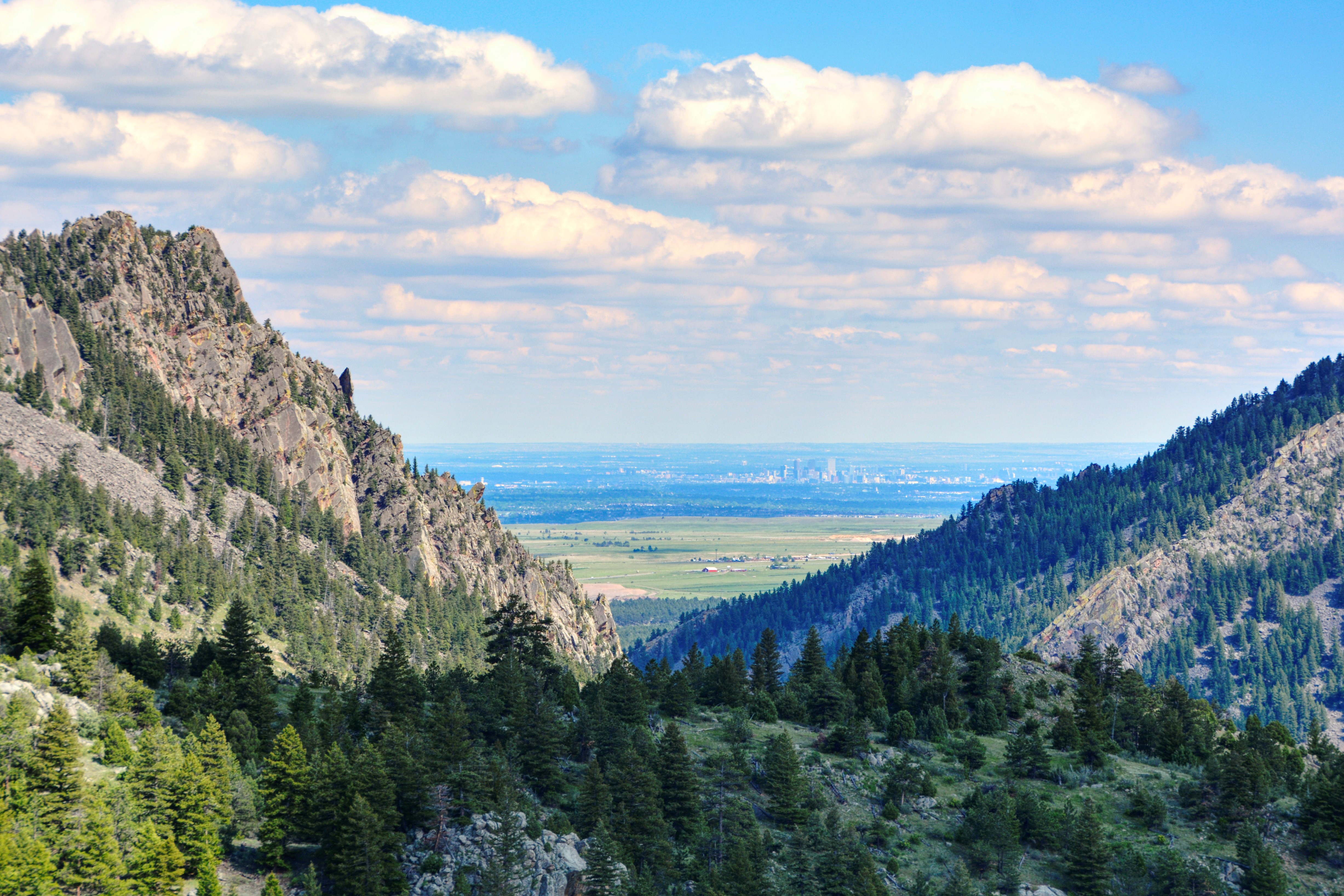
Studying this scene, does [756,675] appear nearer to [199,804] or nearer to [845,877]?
[845,877]

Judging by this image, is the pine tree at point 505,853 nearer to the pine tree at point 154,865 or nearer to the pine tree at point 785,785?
the pine tree at point 154,865

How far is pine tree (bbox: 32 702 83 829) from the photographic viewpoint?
89.4 metres

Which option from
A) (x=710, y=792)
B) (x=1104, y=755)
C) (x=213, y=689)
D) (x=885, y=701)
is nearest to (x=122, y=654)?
(x=213, y=689)

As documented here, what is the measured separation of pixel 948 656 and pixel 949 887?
49.1 m

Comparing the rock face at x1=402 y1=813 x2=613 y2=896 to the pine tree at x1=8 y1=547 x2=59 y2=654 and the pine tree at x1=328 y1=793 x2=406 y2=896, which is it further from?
the pine tree at x1=8 y1=547 x2=59 y2=654

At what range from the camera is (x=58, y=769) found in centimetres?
9081

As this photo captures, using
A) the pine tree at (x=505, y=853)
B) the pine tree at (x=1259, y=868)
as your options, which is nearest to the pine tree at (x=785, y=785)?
the pine tree at (x=505, y=853)

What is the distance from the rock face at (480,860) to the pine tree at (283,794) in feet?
29.5

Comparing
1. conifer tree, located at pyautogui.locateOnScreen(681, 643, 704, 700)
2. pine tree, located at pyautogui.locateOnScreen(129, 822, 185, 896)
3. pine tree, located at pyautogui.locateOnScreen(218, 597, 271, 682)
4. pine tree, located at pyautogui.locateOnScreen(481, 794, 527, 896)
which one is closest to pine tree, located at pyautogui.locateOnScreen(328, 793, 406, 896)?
pine tree, located at pyautogui.locateOnScreen(481, 794, 527, 896)

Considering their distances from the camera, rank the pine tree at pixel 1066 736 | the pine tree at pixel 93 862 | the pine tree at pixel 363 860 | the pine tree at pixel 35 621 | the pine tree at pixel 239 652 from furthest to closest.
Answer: the pine tree at pixel 1066 736 < the pine tree at pixel 239 652 < the pine tree at pixel 35 621 < the pine tree at pixel 363 860 < the pine tree at pixel 93 862

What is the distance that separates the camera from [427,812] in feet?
338

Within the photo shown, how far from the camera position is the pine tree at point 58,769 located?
89375 mm

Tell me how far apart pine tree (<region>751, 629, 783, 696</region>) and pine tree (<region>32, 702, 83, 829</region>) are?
79133 mm

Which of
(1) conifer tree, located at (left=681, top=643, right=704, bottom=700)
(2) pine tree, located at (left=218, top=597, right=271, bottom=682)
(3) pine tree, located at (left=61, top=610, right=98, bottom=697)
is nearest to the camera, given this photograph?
(3) pine tree, located at (left=61, top=610, right=98, bottom=697)
